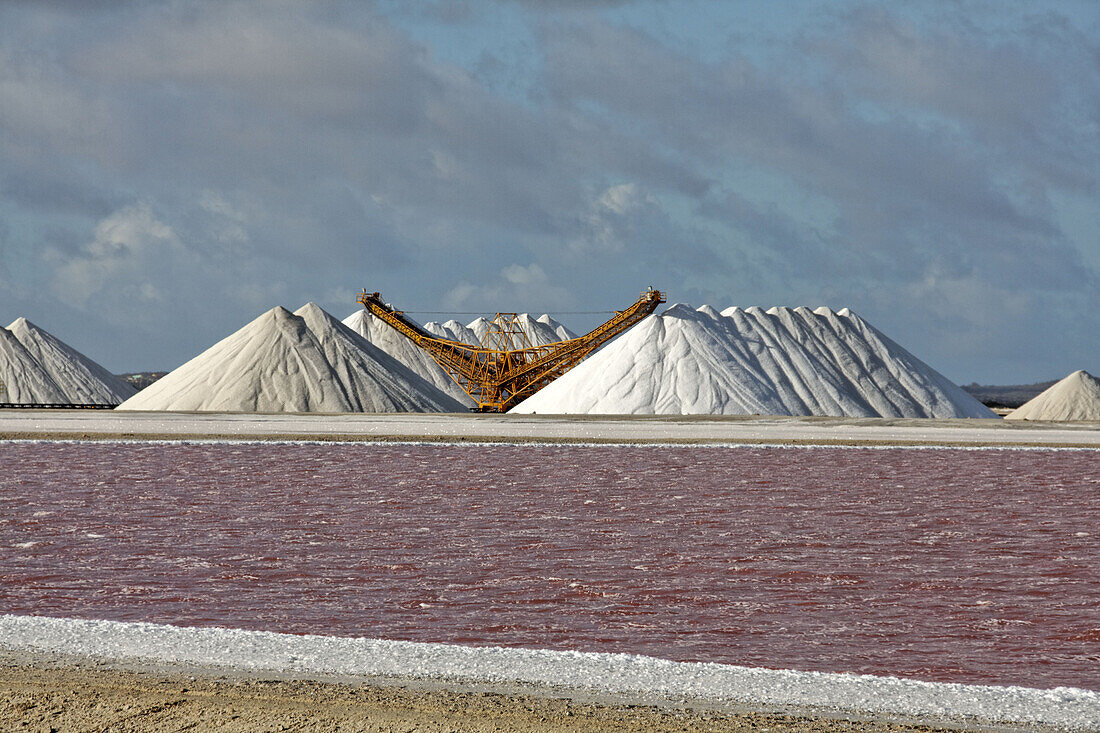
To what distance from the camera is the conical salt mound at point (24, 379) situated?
81.4m

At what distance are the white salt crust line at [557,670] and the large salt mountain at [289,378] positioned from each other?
47492mm

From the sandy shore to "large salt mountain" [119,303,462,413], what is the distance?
159ft

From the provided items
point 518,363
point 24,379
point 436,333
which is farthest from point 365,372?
point 436,333

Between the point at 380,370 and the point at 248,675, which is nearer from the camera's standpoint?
the point at 248,675

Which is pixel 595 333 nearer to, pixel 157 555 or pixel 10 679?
pixel 157 555

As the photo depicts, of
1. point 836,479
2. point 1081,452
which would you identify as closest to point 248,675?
point 836,479

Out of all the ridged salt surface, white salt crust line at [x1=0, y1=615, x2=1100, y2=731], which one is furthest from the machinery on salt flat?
white salt crust line at [x1=0, y1=615, x2=1100, y2=731]

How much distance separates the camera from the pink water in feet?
25.2

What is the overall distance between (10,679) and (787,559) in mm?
7216

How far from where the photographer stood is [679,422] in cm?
4400

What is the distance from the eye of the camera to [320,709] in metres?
5.81

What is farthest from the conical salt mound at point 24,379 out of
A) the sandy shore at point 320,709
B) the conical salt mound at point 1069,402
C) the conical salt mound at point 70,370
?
the sandy shore at point 320,709

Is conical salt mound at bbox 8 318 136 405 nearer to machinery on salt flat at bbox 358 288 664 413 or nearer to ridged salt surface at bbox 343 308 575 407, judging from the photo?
ridged salt surface at bbox 343 308 575 407

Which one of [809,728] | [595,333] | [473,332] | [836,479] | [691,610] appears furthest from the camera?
[473,332]
